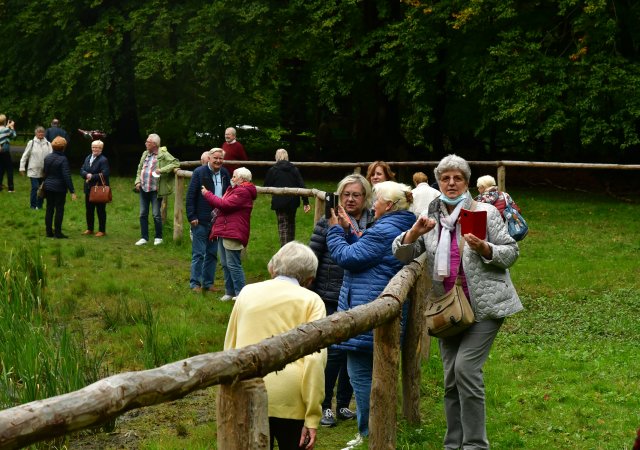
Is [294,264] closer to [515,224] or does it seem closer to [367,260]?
[367,260]

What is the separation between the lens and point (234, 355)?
3984 mm

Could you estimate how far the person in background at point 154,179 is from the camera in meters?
17.1

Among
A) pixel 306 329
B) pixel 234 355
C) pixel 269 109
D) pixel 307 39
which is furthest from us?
pixel 269 109

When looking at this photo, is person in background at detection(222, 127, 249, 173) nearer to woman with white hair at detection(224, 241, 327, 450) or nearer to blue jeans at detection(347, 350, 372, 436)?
blue jeans at detection(347, 350, 372, 436)

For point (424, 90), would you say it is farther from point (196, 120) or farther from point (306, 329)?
point (306, 329)

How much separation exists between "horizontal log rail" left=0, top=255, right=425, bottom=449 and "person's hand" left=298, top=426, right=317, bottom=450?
62 cm

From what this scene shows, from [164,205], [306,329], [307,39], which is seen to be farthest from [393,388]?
[307,39]

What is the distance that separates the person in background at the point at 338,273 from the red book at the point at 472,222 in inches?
55.0

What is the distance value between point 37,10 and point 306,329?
97.6ft

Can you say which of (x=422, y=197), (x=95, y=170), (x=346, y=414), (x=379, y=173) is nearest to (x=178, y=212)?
(x=95, y=170)

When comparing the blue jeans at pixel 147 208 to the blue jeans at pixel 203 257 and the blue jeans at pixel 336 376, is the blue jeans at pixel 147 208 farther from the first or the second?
the blue jeans at pixel 336 376

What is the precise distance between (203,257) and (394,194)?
683 centimetres

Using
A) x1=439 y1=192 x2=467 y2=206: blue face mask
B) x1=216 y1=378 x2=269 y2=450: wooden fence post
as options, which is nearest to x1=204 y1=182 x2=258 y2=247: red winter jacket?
x1=439 y1=192 x2=467 y2=206: blue face mask

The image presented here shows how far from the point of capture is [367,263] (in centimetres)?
713
